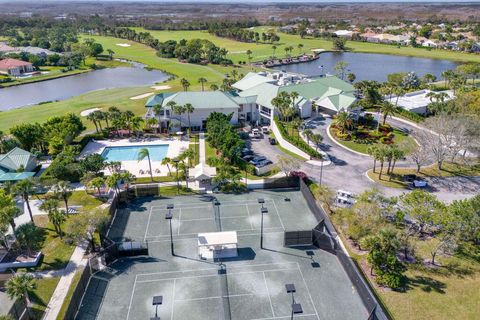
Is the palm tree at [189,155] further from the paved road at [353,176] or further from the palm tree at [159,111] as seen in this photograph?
the palm tree at [159,111]

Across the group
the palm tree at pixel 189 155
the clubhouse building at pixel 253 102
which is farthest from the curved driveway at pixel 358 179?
the palm tree at pixel 189 155

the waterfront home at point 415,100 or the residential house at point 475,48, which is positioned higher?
the residential house at point 475,48

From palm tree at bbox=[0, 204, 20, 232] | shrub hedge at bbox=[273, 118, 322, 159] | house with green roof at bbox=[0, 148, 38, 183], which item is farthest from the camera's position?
shrub hedge at bbox=[273, 118, 322, 159]

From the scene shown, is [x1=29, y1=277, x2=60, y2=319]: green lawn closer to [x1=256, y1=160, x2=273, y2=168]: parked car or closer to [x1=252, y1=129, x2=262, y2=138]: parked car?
[x1=256, y1=160, x2=273, y2=168]: parked car

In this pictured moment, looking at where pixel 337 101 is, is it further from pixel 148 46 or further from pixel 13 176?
pixel 148 46

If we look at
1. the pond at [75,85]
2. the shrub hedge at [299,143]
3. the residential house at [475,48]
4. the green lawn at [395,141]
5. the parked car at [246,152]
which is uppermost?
the residential house at [475,48]

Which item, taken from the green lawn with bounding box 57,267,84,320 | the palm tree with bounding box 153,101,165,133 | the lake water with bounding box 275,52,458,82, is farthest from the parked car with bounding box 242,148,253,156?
the lake water with bounding box 275,52,458,82

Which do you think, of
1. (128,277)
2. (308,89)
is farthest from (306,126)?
(128,277)
